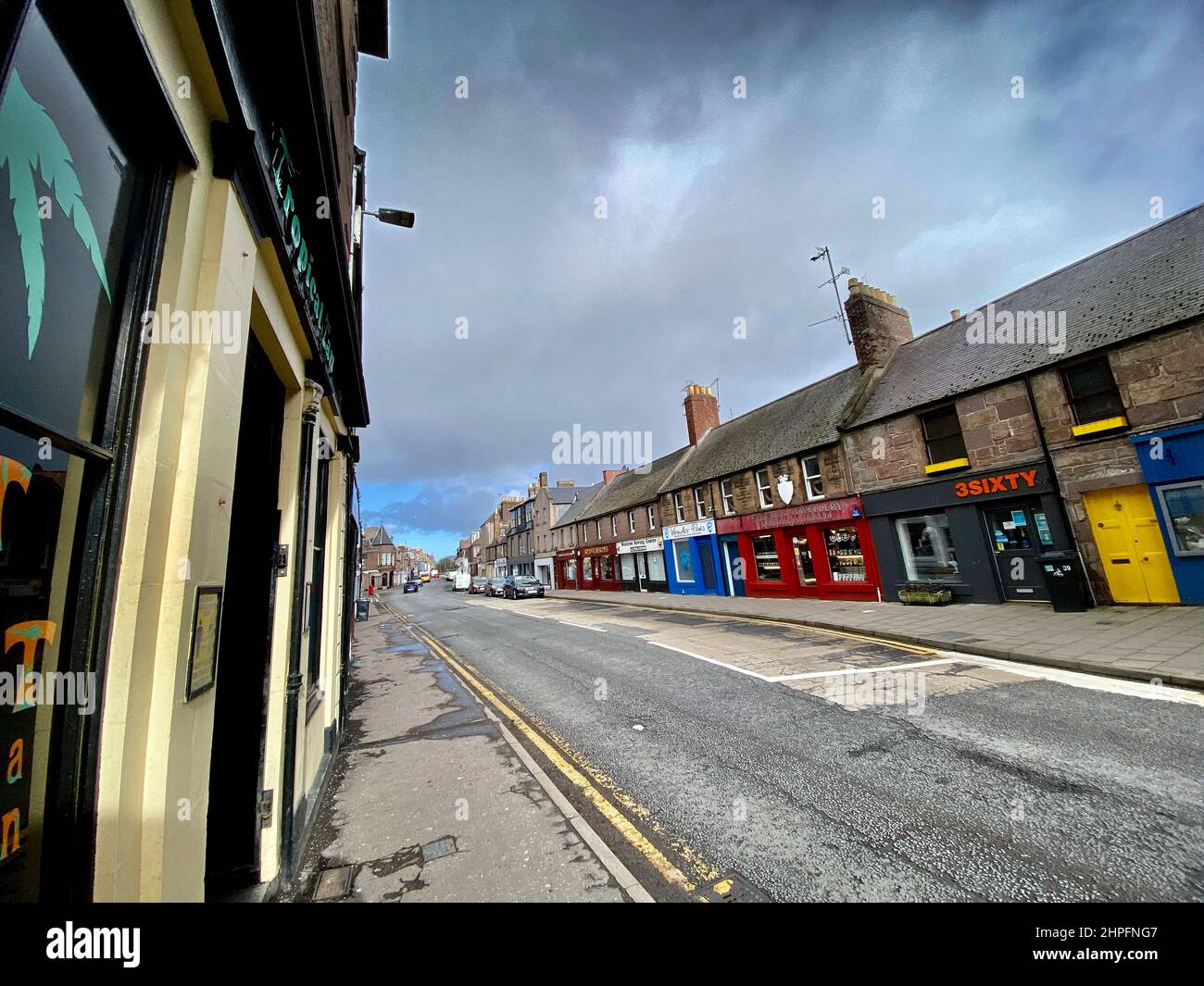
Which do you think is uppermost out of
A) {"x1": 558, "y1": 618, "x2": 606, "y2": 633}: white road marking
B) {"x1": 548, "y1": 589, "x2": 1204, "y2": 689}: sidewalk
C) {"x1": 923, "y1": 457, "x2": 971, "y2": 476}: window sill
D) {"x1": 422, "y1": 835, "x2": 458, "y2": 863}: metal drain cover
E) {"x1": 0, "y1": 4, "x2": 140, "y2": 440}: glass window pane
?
{"x1": 923, "y1": 457, "x2": 971, "y2": 476}: window sill

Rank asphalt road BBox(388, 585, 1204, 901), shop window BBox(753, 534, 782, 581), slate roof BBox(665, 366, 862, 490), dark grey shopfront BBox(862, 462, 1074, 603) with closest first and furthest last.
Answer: asphalt road BBox(388, 585, 1204, 901), dark grey shopfront BBox(862, 462, 1074, 603), slate roof BBox(665, 366, 862, 490), shop window BBox(753, 534, 782, 581)

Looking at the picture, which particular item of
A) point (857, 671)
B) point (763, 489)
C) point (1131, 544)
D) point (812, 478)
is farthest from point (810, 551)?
point (857, 671)

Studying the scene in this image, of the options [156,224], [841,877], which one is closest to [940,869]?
[841,877]

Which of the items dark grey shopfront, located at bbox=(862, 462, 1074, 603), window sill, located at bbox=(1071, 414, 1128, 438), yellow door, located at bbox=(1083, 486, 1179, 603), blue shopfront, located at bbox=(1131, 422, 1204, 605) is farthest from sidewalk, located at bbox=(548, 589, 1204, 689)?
window sill, located at bbox=(1071, 414, 1128, 438)

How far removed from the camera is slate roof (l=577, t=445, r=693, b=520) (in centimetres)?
2786

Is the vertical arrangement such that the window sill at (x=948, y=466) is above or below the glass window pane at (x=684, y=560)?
above

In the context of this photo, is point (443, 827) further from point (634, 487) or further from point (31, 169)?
point (634, 487)

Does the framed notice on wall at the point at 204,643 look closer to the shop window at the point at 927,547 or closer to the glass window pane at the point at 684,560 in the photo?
the shop window at the point at 927,547

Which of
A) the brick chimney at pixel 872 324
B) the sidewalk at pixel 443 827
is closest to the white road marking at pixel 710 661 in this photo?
the sidewalk at pixel 443 827

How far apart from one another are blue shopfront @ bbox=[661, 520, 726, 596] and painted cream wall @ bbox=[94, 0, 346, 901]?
20.8 metres

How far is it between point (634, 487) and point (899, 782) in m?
27.5

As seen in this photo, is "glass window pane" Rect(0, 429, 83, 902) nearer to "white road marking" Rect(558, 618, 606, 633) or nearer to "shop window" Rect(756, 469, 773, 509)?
"white road marking" Rect(558, 618, 606, 633)

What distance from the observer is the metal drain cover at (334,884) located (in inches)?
117

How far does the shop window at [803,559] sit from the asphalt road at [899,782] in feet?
34.7
